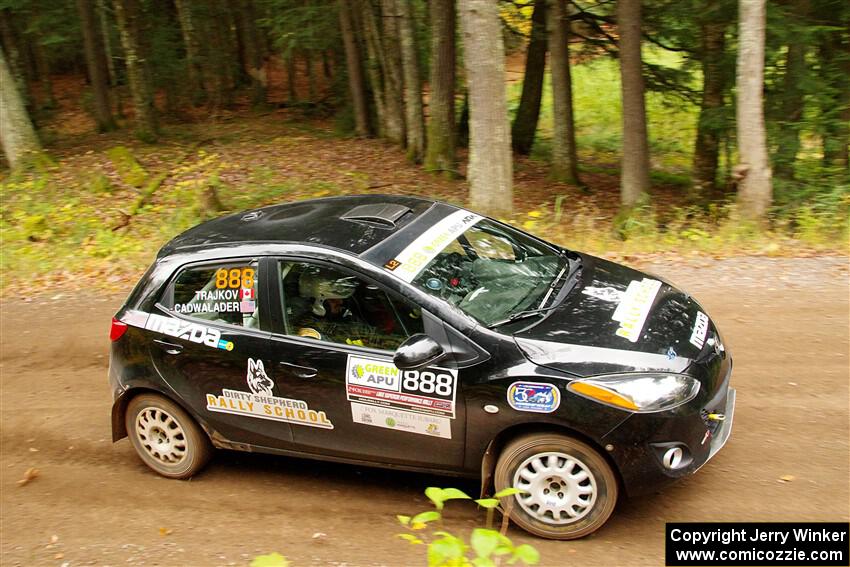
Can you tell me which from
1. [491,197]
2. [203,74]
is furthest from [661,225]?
[203,74]

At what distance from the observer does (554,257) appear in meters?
5.81

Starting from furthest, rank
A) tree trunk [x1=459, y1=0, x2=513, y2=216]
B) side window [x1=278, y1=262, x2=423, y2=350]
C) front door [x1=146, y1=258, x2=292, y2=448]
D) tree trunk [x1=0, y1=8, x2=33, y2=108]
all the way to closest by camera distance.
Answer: tree trunk [x1=0, y1=8, x2=33, y2=108] < tree trunk [x1=459, y1=0, x2=513, y2=216] < front door [x1=146, y1=258, x2=292, y2=448] < side window [x1=278, y1=262, x2=423, y2=350]

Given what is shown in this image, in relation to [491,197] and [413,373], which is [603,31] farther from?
[413,373]

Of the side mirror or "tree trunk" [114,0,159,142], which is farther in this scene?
"tree trunk" [114,0,159,142]

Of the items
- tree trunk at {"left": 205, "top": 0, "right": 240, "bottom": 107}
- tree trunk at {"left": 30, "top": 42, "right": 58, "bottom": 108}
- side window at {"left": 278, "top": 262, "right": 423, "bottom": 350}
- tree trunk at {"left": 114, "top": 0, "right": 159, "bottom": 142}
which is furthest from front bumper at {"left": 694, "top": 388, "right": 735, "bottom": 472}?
tree trunk at {"left": 30, "top": 42, "right": 58, "bottom": 108}

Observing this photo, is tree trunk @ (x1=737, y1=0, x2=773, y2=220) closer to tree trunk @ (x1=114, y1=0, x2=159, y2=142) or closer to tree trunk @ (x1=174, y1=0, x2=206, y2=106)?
tree trunk @ (x1=114, y1=0, x2=159, y2=142)

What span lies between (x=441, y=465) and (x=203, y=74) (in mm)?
23255

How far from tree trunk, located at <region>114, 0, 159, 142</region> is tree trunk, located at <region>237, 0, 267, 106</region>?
5.17m

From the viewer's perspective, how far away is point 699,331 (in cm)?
488

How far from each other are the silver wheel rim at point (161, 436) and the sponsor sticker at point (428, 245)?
2251mm

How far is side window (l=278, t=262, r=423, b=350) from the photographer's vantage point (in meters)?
4.70

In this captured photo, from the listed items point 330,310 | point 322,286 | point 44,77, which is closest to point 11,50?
point 44,77

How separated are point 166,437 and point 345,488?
1516 mm

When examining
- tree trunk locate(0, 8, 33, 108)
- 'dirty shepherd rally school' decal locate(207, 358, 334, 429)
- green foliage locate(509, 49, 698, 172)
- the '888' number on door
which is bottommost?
green foliage locate(509, 49, 698, 172)
